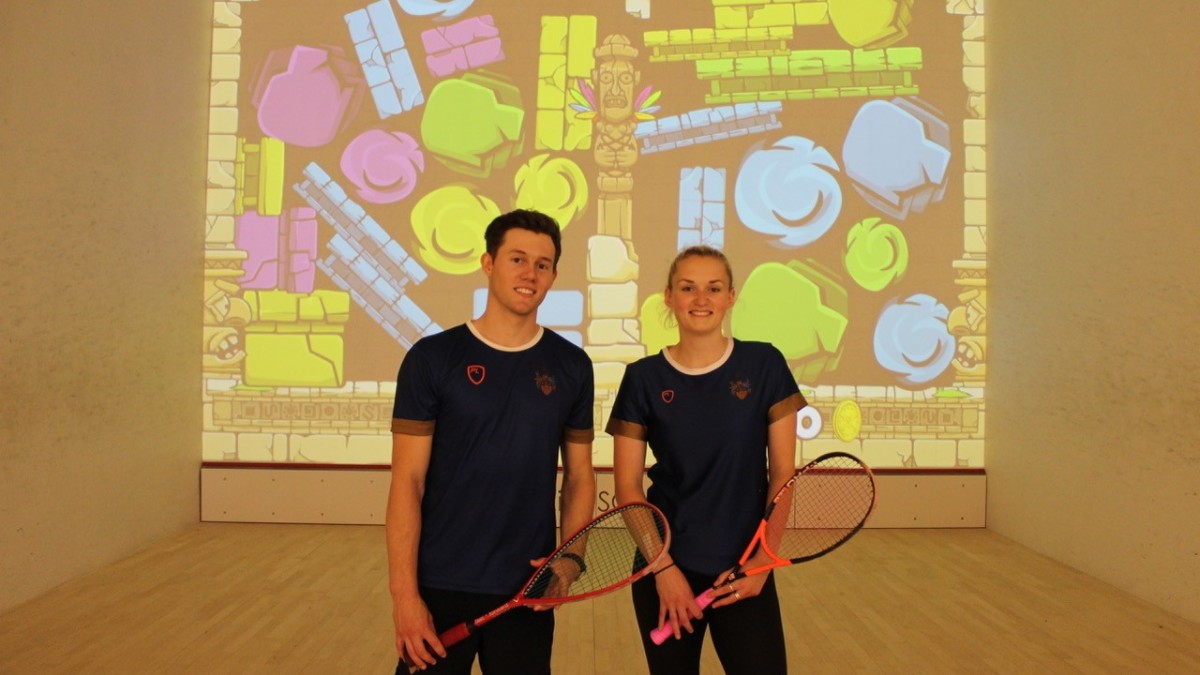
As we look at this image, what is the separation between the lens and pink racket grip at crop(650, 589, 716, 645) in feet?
5.28

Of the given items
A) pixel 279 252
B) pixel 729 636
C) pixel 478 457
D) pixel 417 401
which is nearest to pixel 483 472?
pixel 478 457

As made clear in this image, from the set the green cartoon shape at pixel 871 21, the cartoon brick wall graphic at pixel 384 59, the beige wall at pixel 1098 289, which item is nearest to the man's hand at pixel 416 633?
the beige wall at pixel 1098 289

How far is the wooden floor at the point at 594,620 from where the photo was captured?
10.0 feet

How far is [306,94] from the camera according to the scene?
5.50 m

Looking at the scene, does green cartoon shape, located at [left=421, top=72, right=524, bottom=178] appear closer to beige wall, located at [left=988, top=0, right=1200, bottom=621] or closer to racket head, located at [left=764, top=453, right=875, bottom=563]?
beige wall, located at [left=988, top=0, right=1200, bottom=621]

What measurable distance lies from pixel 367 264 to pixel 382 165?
0.60m

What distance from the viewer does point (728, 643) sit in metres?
1.67

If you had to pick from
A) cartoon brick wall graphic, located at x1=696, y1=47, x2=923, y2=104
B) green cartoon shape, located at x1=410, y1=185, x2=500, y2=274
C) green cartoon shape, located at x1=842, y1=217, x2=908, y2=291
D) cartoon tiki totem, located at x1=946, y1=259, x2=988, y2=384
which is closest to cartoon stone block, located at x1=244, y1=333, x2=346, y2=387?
green cartoon shape, located at x1=410, y1=185, x2=500, y2=274

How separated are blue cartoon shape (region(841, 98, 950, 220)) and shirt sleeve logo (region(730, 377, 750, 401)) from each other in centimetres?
408

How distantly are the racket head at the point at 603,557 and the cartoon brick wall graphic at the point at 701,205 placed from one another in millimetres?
3871

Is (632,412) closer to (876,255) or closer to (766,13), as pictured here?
(876,255)

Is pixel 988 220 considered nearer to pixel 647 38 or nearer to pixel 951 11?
pixel 951 11

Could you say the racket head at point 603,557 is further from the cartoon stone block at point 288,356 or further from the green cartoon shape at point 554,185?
the cartoon stone block at point 288,356

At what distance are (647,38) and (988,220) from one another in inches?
90.1
